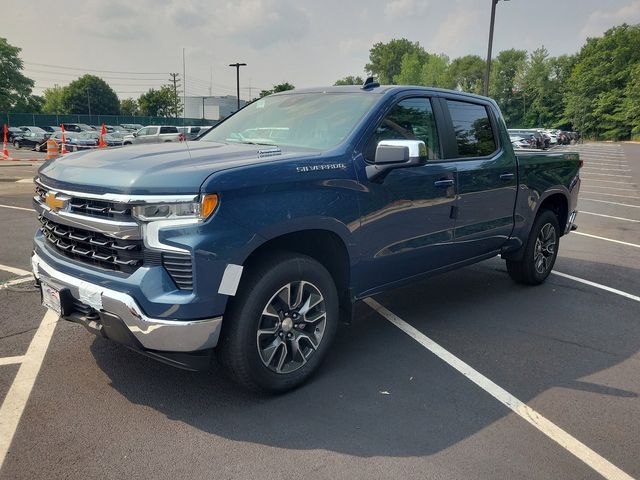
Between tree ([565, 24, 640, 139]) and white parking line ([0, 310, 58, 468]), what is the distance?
78782mm

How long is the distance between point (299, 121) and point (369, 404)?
2183mm

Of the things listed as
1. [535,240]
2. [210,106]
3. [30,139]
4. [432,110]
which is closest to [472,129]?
[432,110]

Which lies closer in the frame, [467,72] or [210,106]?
[210,106]

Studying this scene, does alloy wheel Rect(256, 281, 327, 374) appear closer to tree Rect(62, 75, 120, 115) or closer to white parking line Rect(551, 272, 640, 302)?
white parking line Rect(551, 272, 640, 302)

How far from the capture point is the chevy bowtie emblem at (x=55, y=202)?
314 cm

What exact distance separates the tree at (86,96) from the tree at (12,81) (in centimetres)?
1037

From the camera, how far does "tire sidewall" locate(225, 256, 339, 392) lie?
302cm

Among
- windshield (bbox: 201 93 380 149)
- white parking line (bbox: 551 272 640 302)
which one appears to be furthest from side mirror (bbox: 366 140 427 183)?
white parking line (bbox: 551 272 640 302)

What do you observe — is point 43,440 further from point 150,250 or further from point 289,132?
point 289,132

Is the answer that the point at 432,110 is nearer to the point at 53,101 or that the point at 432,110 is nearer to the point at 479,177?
the point at 479,177

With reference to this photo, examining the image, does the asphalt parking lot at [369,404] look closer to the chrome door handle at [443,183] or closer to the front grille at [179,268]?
the front grille at [179,268]

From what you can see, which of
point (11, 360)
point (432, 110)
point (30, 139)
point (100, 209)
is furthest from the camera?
point (30, 139)

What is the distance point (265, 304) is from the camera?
3.12 meters

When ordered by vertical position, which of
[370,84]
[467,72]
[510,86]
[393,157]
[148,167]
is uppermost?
[467,72]
